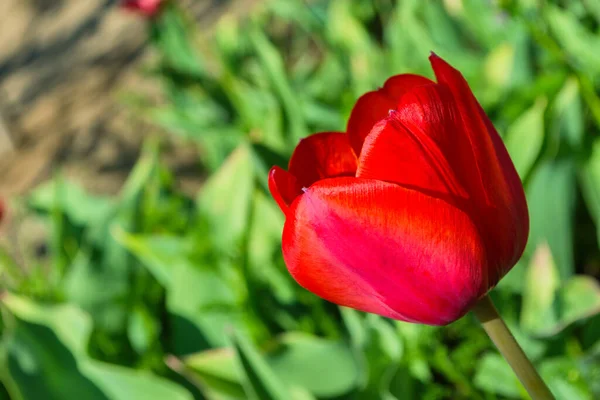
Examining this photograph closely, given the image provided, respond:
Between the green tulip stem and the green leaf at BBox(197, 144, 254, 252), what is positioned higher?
the green tulip stem

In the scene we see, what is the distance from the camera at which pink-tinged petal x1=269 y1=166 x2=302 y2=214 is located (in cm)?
43

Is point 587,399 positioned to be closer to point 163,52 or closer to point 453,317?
point 453,317

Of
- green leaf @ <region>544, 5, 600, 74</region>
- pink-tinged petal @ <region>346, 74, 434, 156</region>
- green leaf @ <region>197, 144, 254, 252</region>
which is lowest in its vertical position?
green leaf @ <region>197, 144, 254, 252</region>

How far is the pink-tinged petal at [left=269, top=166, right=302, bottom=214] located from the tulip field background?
35 cm

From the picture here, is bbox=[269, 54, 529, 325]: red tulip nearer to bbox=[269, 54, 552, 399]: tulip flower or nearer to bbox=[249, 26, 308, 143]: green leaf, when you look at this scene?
bbox=[269, 54, 552, 399]: tulip flower

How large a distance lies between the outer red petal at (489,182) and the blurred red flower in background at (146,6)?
1.44 m

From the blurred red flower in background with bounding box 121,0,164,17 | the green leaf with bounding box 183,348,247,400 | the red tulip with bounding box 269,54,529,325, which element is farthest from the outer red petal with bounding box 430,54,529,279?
the blurred red flower in background with bounding box 121,0,164,17

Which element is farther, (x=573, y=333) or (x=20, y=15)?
(x=20, y=15)

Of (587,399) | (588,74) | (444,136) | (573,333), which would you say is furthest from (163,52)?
(444,136)

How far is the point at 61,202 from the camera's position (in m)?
1.44

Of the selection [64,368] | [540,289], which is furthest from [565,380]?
[64,368]

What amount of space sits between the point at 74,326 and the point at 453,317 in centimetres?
64

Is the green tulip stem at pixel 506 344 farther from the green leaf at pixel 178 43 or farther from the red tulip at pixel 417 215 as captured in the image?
the green leaf at pixel 178 43

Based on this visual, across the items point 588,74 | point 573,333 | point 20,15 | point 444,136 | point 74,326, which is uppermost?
point 20,15
